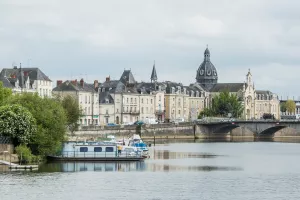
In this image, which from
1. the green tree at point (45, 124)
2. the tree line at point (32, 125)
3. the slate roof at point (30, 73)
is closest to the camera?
the tree line at point (32, 125)

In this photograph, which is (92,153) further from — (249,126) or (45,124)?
(249,126)

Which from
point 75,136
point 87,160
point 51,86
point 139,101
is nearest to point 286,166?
point 87,160

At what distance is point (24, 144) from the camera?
88.3 m

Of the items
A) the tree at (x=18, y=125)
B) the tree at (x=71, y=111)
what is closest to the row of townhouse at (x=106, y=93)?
the tree at (x=71, y=111)

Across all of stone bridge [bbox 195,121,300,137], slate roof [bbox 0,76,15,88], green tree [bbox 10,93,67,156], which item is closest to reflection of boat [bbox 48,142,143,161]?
green tree [bbox 10,93,67,156]

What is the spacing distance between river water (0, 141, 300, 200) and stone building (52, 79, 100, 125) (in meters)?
60.5

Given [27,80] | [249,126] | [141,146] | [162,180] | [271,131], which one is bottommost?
[162,180]

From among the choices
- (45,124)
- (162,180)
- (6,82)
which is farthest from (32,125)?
(6,82)

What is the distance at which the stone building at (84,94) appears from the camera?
161750 millimetres

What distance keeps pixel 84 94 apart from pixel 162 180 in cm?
8928

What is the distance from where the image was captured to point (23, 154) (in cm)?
8631

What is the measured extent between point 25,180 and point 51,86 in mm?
79512

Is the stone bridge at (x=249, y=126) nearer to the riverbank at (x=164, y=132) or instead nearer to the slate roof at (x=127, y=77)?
the riverbank at (x=164, y=132)

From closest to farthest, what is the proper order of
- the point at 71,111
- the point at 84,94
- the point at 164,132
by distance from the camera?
the point at 71,111
the point at 84,94
the point at 164,132
